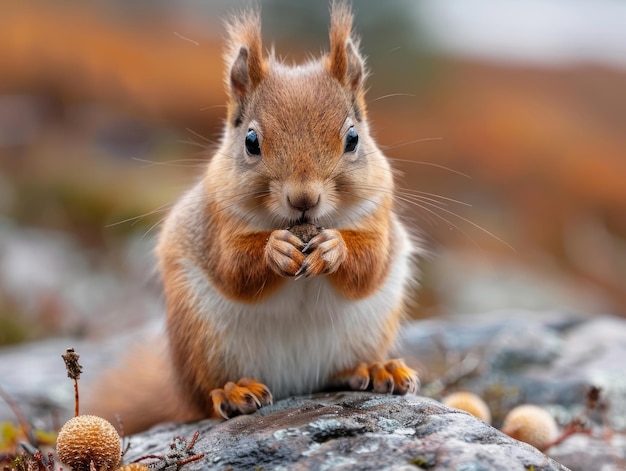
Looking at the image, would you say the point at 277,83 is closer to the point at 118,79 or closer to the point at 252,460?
the point at 252,460

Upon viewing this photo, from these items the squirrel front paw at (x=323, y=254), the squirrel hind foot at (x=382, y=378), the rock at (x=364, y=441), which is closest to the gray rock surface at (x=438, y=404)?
the rock at (x=364, y=441)

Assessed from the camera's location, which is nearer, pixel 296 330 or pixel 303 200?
pixel 303 200

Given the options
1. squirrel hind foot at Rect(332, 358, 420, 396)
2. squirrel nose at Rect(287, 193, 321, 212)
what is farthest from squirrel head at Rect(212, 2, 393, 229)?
squirrel hind foot at Rect(332, 358, 420, 396)

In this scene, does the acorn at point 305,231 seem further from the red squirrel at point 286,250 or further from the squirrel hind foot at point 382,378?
the squirrel hind foot at point 382,378

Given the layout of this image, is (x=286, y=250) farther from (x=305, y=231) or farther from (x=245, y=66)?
(x=245, y=66)

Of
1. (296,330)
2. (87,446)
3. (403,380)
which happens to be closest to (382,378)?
(403,380)

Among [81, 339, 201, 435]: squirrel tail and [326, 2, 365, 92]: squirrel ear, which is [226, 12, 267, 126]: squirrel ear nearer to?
[326, 2, 365, 92]: squirrel ear

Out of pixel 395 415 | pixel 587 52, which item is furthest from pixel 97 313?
pixel 587 52
